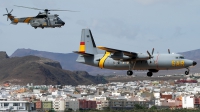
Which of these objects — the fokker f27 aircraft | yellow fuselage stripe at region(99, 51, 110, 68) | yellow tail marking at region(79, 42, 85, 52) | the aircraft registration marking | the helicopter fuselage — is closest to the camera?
the aircraft registration marking

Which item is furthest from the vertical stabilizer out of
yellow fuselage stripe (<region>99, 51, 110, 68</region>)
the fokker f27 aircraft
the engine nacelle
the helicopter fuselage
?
the engine nacelle

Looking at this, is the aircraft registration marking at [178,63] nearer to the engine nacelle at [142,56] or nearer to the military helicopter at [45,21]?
the engine nacelle at [142,56]

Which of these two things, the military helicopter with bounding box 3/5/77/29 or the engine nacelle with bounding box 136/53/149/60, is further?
the military helicopter with bounding box 3/5/77/29

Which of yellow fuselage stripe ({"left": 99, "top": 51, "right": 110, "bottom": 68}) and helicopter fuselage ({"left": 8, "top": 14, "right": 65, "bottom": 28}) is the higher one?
helicopter fuselage ({"left": 8, "top": 14, "right": 65, "bottom": 28})

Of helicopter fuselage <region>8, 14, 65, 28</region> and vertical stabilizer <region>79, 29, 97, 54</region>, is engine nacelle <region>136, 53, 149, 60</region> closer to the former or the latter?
vertical stabilizer <region>79, 29, 97, 54</region>

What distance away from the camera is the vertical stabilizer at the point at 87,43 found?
102m

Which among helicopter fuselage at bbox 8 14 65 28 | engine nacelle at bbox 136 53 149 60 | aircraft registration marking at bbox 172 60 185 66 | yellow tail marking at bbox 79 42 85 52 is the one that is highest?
helicopter fuselage at bbox 8 14 65 28

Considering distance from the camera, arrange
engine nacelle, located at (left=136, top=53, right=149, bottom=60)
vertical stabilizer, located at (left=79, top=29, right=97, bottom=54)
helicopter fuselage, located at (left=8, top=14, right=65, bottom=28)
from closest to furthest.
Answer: engine nacelle, located at (left=136, top=53, right=149, bottom=60) < helicopter fuselage, located at (left=8, top=14, right=65, bottom=28) < vertical stabilizer, located at (left=79, top=29, right=97, bottom=54)

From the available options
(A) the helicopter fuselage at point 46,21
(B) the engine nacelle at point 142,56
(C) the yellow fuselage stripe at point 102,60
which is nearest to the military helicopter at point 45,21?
(A) the helicopter fuselage at point 46,21

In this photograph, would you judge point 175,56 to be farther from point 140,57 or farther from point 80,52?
point 80,52

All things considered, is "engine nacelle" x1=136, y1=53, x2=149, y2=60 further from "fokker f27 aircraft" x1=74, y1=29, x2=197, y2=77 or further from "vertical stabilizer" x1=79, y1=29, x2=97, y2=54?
"vertical stabilizer" x1=79, y1=29, x2=97, y2=54

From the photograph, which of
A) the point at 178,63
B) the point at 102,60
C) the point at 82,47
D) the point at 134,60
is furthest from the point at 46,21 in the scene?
the point at 178,63

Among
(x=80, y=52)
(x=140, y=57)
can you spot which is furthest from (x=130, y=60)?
(x=80, y=52)

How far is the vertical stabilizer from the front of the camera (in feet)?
336
